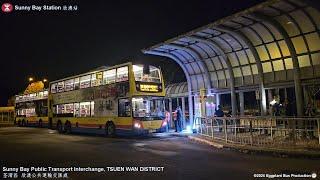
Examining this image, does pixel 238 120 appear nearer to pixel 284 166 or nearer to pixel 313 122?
pixel 313 122

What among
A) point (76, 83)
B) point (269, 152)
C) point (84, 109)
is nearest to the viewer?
point (269, 152)

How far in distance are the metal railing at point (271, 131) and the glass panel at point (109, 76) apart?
24.3 ft

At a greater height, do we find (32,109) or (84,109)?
(32,109)

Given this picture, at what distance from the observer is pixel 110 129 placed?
19766mm

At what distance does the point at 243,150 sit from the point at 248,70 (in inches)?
278

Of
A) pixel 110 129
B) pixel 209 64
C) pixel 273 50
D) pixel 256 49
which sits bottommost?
pixel 110 129

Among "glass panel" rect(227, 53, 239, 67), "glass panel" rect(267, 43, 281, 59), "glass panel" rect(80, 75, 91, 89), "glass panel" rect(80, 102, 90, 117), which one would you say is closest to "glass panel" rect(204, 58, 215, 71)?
"glass panel" rect(227, 53, 239, 67)

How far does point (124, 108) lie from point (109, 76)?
2308mm

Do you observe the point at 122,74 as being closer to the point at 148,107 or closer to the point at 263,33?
the point at 148,107

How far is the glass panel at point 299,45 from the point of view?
14.8 metres

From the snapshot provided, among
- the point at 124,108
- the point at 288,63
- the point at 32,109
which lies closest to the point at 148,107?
the point at 124,108

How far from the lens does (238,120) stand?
13250mm

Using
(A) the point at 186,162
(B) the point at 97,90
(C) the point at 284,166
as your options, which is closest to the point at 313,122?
(C) the point at 284,166

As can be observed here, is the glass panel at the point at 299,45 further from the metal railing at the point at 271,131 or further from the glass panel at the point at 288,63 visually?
the metal railing at the point at 271,131
